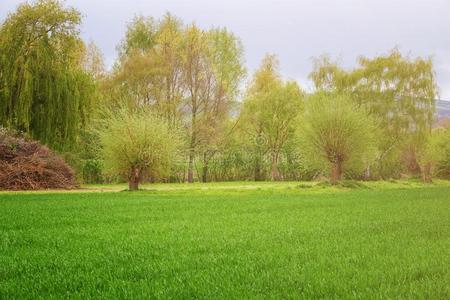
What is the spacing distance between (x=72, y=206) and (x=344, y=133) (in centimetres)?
2292

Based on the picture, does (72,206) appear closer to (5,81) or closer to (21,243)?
(21,243)

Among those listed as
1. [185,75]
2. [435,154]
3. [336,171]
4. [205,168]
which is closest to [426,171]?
[435,154]

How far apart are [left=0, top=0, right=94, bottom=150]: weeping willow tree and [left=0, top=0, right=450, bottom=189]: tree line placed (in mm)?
61

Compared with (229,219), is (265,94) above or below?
above

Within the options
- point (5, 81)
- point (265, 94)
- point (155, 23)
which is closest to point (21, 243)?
point (5, 81)

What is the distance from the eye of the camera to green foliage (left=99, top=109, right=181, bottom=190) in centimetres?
2755

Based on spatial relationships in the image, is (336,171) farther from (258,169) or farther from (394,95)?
(394,95)

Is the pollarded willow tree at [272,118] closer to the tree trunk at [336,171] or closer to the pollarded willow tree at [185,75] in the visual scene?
the pollarded willow tree at [185,75]

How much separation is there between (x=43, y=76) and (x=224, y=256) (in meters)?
23.8

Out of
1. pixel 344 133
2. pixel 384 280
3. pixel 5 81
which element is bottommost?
pixel 384 280

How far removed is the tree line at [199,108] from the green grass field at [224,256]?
15541 mm

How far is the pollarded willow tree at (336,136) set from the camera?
35188 mm

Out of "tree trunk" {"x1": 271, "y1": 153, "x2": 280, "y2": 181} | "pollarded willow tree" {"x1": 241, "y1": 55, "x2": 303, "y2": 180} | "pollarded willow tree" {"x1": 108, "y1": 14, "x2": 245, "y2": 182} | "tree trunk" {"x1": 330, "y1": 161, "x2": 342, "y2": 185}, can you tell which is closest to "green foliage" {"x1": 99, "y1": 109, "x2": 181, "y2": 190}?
"tree trunk" {"x1": 330, "y1": 161, "x2": 342, "y2": 185}

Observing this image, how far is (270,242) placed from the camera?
30.7 feet
